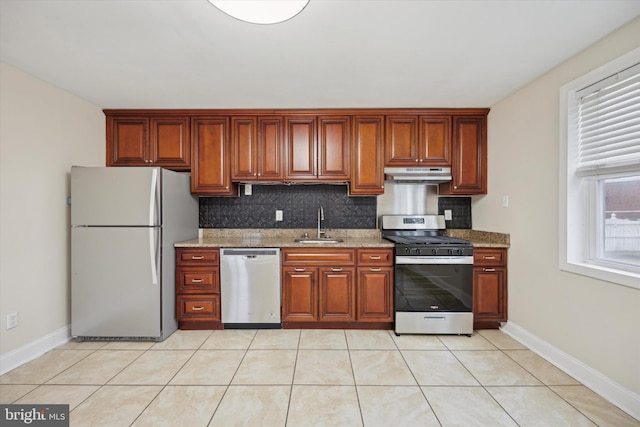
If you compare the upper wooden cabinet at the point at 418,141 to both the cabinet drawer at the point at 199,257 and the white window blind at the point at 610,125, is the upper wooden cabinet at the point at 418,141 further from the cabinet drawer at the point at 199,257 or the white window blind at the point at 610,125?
the cabinet drawer at the point at 199,257

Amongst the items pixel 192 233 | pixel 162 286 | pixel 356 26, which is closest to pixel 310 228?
pixel 192 233

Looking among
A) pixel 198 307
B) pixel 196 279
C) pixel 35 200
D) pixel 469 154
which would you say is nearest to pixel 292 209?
pixel 196 279

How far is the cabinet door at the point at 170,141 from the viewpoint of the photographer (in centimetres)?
330

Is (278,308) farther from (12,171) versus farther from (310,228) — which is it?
(12,171)

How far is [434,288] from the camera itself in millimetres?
2904

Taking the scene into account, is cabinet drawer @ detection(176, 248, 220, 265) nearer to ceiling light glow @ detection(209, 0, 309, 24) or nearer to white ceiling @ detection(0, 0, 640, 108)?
white ceiling @ detection(0, 0, 640, 108)

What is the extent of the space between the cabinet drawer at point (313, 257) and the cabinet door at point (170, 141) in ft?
5.06

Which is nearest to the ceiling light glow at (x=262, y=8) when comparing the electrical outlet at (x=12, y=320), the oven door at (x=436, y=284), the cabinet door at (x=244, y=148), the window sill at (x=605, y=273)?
the cabinet door at (x=244, y=148)

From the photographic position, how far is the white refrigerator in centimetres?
270

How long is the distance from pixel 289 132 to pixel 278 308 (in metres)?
1.90

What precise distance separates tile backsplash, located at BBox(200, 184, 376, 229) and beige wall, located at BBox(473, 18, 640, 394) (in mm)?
1469

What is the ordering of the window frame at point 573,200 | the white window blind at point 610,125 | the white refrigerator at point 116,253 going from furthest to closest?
1. the white refrigerator at point 116,253
2. the window frame at point 573,200
3. the white window blind at point 610,125

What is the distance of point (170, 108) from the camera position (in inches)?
128
